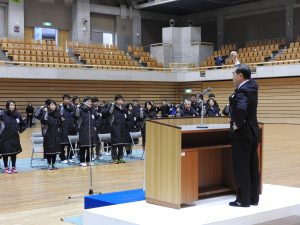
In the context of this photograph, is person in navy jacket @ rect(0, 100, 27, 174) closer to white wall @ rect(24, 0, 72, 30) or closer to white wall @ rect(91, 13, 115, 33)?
white wall @ rect(24, 0, 72, 30)

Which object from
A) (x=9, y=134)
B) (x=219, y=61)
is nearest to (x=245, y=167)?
(x=9, y=134)

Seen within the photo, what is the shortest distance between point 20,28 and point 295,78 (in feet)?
46.7

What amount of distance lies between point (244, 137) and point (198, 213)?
33.9 inches

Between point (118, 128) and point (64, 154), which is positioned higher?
point (118, 128)

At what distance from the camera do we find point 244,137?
4434mm

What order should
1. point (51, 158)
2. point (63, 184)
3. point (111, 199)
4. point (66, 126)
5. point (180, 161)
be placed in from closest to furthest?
point (180, 161) < point (111, 199) < point (63, 184) < point (51, 158) < point (66, 126)

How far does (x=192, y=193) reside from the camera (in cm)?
450

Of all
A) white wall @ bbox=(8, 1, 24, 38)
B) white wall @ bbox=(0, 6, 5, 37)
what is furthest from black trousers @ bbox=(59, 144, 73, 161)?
white wall @ bbox=(0, 6, 5, 37)

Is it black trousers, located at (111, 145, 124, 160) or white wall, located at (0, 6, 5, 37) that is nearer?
black trousers, located at (111, 145, 124, 160)

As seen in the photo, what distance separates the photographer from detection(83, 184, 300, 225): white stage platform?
412cm

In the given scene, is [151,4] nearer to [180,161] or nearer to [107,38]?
[107,38]

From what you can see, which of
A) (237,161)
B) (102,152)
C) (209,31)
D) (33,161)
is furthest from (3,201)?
(209,31)

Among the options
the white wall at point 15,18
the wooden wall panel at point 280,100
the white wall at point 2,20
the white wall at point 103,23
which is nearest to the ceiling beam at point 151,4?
the white wall at point 103,23

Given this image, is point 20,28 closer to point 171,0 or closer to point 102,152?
point 171,0
